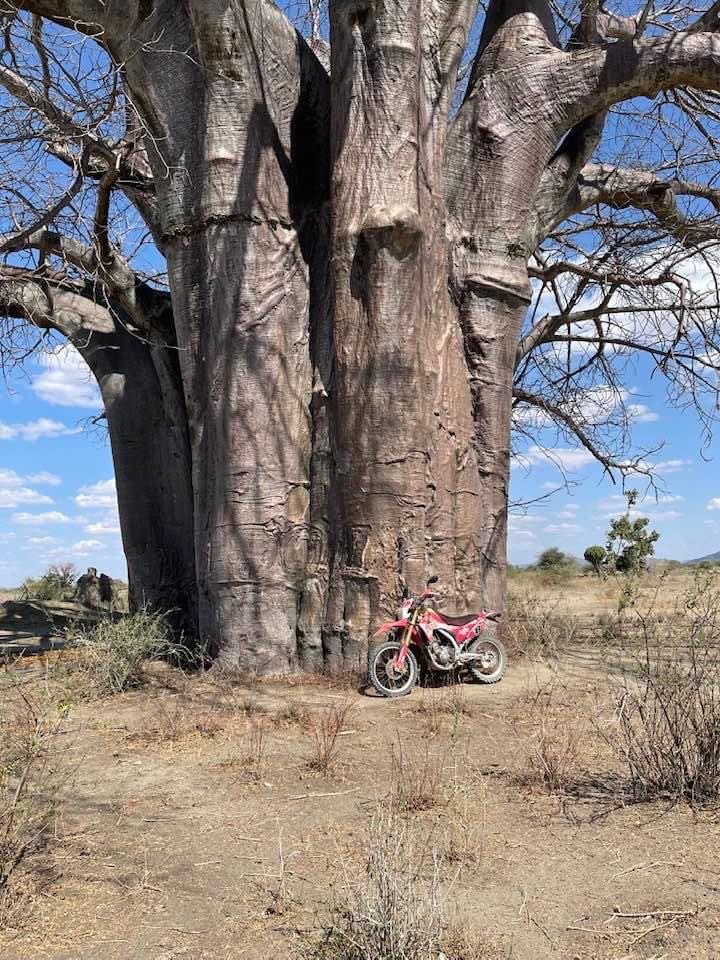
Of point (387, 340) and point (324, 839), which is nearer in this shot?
Result: point (324, 839)

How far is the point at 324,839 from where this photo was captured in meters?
2.97

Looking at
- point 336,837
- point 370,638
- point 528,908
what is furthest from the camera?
point 370,638

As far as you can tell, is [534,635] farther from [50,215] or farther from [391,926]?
[391,926]

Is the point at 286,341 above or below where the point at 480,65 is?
below

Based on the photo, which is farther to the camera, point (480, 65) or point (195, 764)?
point (480, 65)

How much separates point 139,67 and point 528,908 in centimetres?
577

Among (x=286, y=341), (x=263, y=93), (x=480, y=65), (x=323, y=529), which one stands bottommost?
(x=323, y=529)

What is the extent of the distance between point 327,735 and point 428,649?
54.1 inches

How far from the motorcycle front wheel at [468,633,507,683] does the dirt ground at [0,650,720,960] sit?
2.59 feet

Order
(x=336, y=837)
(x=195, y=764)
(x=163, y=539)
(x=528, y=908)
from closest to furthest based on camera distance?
(x=528, y=908) → (x=336, y=837) → (x=195, y=764) → (x=163, y=539)

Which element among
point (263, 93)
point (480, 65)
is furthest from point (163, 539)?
point (480, 65)

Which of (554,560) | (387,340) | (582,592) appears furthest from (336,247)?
(554,560)

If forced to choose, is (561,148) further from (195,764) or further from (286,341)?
(195,764)

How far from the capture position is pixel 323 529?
584 centimetres
